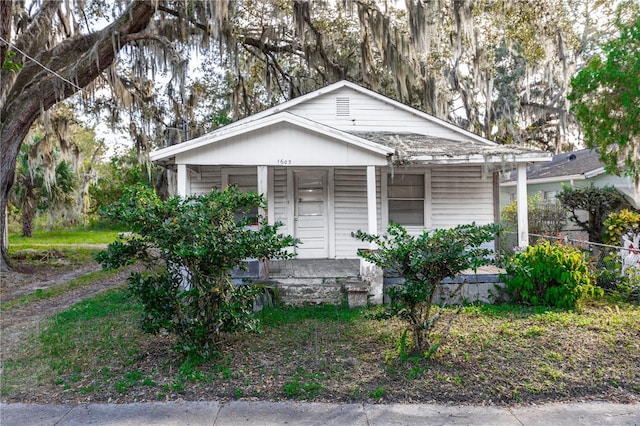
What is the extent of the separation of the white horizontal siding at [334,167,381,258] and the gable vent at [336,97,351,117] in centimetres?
138

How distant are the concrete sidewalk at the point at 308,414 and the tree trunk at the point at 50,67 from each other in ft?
30.6

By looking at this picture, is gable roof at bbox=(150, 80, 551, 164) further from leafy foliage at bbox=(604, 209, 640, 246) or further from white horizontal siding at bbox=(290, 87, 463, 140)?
leafy foliage at bbox=(604, 209, 640, 246)

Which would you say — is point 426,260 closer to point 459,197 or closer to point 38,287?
point 459,197

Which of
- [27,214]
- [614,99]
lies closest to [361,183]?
[614,99]

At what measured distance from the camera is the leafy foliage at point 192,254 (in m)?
4.67

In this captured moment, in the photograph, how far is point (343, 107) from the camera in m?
10.6

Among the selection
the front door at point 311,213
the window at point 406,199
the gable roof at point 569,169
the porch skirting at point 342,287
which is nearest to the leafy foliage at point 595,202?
the gable roof at point 569,169

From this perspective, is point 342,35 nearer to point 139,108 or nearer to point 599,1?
point 139,108

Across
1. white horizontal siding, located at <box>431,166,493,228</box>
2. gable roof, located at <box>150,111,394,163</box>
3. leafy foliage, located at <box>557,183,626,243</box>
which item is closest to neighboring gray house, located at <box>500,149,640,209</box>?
leafy foliage, located at <box>557,183,626,243</box>

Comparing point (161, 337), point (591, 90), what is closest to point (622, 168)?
point (591, 90)

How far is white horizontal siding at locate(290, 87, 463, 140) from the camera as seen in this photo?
10.6 m

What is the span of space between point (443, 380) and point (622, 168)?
31.0ft

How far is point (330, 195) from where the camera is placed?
10.2m

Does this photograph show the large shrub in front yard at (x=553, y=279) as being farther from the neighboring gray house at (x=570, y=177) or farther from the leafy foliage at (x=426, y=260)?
the neighboring gray house at (x=570, y=177)
